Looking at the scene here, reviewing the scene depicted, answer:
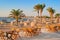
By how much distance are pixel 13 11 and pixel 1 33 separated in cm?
1590

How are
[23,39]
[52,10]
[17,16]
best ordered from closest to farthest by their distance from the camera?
1. [23,39]
2. [17,16]
3. [52,10]

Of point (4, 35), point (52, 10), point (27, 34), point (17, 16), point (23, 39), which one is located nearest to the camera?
point (4, 35)

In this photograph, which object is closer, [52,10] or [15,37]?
[15,37]

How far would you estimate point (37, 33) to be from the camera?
998 cm

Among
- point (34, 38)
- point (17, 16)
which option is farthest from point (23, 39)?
point (17, 16)

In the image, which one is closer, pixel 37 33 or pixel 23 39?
pixel 23 39

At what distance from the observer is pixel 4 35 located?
26.0ft

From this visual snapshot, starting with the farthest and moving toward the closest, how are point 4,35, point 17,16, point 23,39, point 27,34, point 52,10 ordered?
point 52,10
point 17,16
point 27,34
point 23,39
point 4,35

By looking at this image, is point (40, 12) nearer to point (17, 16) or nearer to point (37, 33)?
point (17, 16)

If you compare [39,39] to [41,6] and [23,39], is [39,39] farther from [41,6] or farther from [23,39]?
[41,6]

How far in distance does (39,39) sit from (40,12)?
28.1m

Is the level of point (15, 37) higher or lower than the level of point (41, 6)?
lower

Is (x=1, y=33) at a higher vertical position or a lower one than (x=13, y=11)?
lower

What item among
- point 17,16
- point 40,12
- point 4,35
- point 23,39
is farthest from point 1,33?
point 40,12
